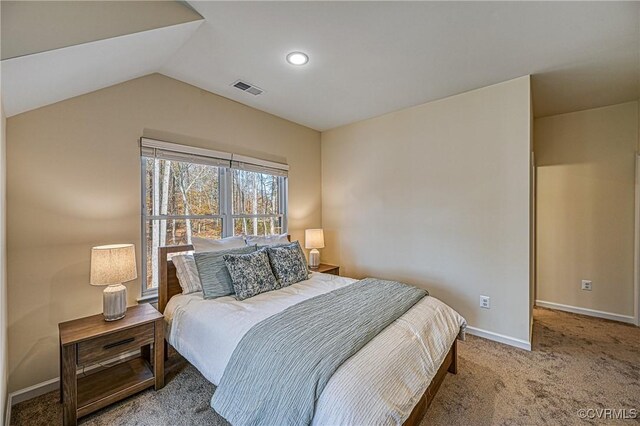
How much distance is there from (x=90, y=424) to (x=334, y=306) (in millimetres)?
1720

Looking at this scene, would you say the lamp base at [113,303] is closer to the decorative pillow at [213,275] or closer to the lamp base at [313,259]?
the decorative pillow at [213,275]

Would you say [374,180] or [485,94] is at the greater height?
[485,94]

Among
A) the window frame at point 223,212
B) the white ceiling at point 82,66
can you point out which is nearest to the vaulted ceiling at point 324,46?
the white ceiling at point 82,66

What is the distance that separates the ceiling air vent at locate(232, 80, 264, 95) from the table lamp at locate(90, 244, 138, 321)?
184cm

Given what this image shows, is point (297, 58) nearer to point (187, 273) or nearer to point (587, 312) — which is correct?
point (187, 273)

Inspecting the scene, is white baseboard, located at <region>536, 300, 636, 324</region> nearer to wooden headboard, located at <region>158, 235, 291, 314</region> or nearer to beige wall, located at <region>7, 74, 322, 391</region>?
wooden headboard, located at <region>158, 235, 291, 314</region>

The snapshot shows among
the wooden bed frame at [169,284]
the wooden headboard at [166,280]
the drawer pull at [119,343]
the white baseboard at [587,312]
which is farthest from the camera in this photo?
the white baseboard at [587,312]

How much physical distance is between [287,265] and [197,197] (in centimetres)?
123

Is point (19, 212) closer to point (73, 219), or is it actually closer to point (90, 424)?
point (73, 219)

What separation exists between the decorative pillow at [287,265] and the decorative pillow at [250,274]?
0.29ft

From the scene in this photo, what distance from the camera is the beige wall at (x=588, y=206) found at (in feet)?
10.7

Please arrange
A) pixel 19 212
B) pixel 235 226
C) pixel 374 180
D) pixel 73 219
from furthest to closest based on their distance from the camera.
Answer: pixel 374 180, pixel 235 226, pixel 73 219, pixel 19 212

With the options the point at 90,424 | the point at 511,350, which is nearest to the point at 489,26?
the point at 511,350

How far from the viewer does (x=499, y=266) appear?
279cm
